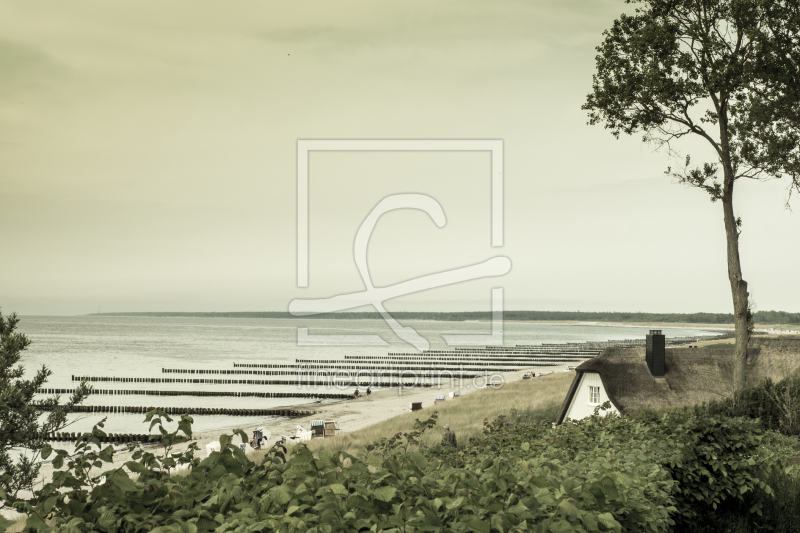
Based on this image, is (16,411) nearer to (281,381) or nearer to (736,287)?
(736,287)

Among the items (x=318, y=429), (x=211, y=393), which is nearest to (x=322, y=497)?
(x=318, y=429)

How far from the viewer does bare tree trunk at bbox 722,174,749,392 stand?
2059 centimetres

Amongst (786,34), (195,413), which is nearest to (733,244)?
(786,34)

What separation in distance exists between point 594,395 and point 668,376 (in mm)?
3679

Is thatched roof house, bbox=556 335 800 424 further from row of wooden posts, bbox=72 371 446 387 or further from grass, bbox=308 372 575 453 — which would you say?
row of wooden posts, bbox=72 371 446 387

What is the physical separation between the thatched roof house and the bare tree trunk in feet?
19.7

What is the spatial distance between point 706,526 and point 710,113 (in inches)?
759

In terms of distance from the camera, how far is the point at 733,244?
21.0 m

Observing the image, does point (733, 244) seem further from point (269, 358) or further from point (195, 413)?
point (269, 358)

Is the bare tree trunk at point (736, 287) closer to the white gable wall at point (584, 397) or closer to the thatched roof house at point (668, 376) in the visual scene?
the thatched roof house at point (668, 376)

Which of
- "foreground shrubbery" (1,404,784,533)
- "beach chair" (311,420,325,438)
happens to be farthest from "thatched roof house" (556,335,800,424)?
"foreground shrubbery" (1,404,784,533)

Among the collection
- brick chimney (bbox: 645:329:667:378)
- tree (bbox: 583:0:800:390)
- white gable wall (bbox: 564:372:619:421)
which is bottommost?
white gable wall (bbox: 564:372:619:421)

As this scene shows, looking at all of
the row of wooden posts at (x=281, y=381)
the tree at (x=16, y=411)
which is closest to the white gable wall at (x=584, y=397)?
the tree at (x=16, y=411)

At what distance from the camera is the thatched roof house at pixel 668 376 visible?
26703 millimetres
